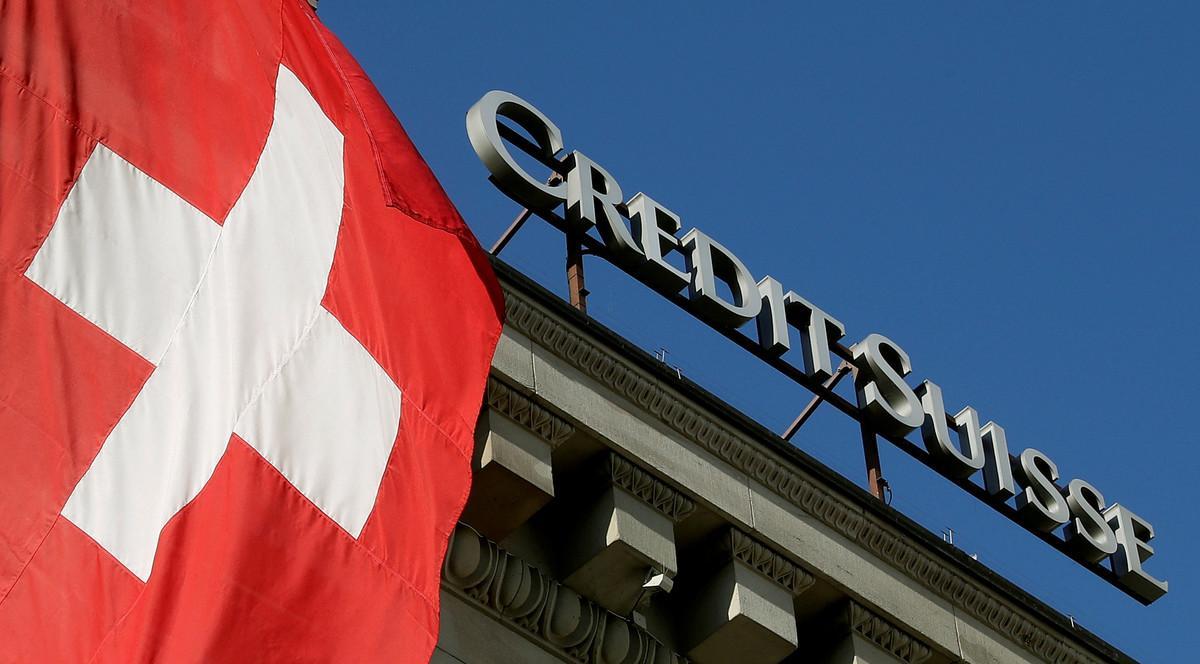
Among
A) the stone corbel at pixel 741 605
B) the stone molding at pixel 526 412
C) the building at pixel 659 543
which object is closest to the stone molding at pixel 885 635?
the building at pixel 659 543

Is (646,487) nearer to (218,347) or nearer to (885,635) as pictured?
(885,635)

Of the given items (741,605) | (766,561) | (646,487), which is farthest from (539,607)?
(766,561)

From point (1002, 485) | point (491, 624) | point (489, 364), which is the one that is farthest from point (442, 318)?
point (1002, 485)

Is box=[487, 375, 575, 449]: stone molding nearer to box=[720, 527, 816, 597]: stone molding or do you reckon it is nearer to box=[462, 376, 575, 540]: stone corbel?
box=[462, 376, 575, 540]: stone corbel

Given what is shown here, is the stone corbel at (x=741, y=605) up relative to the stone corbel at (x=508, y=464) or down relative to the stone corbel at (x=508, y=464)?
up

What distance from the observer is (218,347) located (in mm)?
14125

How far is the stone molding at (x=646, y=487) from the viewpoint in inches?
696

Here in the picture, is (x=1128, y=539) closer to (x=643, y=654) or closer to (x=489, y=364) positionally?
(x=643, y=654)

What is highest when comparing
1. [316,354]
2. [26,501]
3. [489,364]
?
[489,364]

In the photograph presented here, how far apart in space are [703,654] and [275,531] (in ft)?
16.9

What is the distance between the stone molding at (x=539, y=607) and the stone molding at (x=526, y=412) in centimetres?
83

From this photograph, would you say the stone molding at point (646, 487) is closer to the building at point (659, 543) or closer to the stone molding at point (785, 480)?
the building at point (659, 543)

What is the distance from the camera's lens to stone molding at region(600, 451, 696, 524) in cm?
1767

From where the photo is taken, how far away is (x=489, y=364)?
51.9 feet
